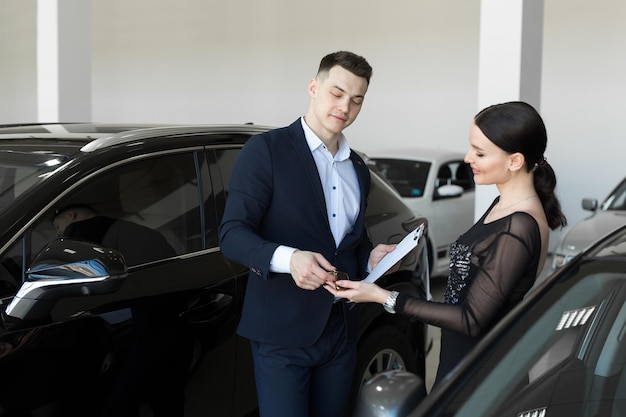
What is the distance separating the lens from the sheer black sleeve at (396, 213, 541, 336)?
6.86 ft

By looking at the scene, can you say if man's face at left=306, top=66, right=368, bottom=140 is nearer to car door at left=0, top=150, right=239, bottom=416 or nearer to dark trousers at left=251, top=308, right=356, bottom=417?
dark trousers at left=251, top=308, right=356, bottom=417

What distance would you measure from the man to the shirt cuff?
69mm

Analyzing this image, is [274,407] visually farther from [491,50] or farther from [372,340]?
[491,50]

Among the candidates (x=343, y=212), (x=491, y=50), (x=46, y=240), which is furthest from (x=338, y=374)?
(x=491, y=50)

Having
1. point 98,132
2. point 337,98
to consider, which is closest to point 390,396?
point 337,98

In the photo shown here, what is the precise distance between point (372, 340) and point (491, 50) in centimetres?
220

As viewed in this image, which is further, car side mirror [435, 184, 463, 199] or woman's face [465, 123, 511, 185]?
car side mirror [435, 184, 463, 199]

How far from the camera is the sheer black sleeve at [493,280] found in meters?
→ 2.09

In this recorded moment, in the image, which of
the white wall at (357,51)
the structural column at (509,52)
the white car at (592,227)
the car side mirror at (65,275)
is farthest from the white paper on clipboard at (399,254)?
the white wall at (357,51)

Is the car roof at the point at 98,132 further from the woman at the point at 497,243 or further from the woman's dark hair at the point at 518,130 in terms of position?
the woman's dark hair at the point at 518,130

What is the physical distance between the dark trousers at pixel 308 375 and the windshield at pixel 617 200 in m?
5.15

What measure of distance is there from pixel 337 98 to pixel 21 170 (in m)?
1.04

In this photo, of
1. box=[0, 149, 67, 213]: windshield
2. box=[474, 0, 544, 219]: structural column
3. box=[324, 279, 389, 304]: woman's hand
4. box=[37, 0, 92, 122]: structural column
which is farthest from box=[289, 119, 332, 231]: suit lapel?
box=[37, 0, 92, 122]: structural column

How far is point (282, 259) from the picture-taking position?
2.23m
